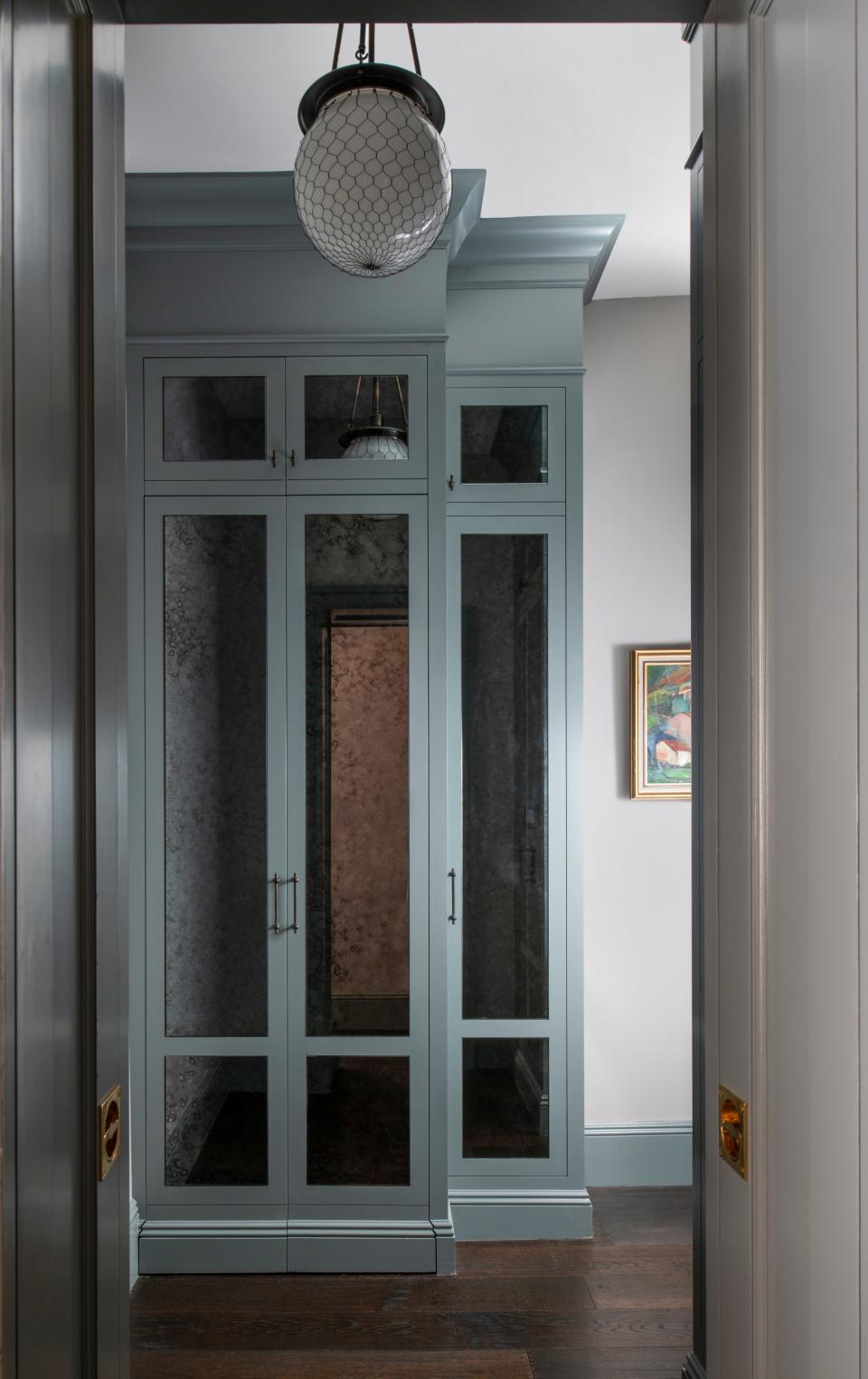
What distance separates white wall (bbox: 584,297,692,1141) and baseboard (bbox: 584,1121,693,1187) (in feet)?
0.16

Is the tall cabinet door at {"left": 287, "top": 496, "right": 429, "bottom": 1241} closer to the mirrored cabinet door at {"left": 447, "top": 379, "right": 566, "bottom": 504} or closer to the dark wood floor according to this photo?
the dark wood floor

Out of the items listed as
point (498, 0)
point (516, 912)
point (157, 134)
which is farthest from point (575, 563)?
point (498, 0)

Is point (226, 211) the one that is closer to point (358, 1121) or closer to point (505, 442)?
point (505, 442)

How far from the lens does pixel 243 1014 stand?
8.95 ft

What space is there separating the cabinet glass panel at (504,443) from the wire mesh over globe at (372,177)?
111cm

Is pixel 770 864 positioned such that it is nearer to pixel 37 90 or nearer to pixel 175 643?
pixel 37 90

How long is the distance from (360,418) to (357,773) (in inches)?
41.8

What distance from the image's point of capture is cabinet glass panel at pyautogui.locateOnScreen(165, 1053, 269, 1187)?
106 inches

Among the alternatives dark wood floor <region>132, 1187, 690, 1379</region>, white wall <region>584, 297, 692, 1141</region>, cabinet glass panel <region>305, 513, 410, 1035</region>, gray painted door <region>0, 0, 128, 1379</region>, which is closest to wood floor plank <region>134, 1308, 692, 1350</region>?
dark wood floor <region>132, 1187, 690, 1379</region>

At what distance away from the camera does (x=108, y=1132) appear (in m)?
1.03

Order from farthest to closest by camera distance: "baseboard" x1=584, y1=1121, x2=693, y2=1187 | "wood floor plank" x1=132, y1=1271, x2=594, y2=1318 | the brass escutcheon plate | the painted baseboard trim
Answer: "baseboard" x1=584, y1=1121, x2=693, y2=1187 → "wood floor plank" x1=132, y1=1271, x2=594, y2=1318 → the painted baseboard trim → the brass escutcheon plate

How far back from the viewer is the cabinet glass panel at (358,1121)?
2699mm

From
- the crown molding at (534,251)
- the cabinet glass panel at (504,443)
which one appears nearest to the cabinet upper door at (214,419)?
the cabinet glass panel at (504,443)

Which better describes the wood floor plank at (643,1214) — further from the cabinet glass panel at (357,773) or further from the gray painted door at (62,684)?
the gray painted door at (62,684)
